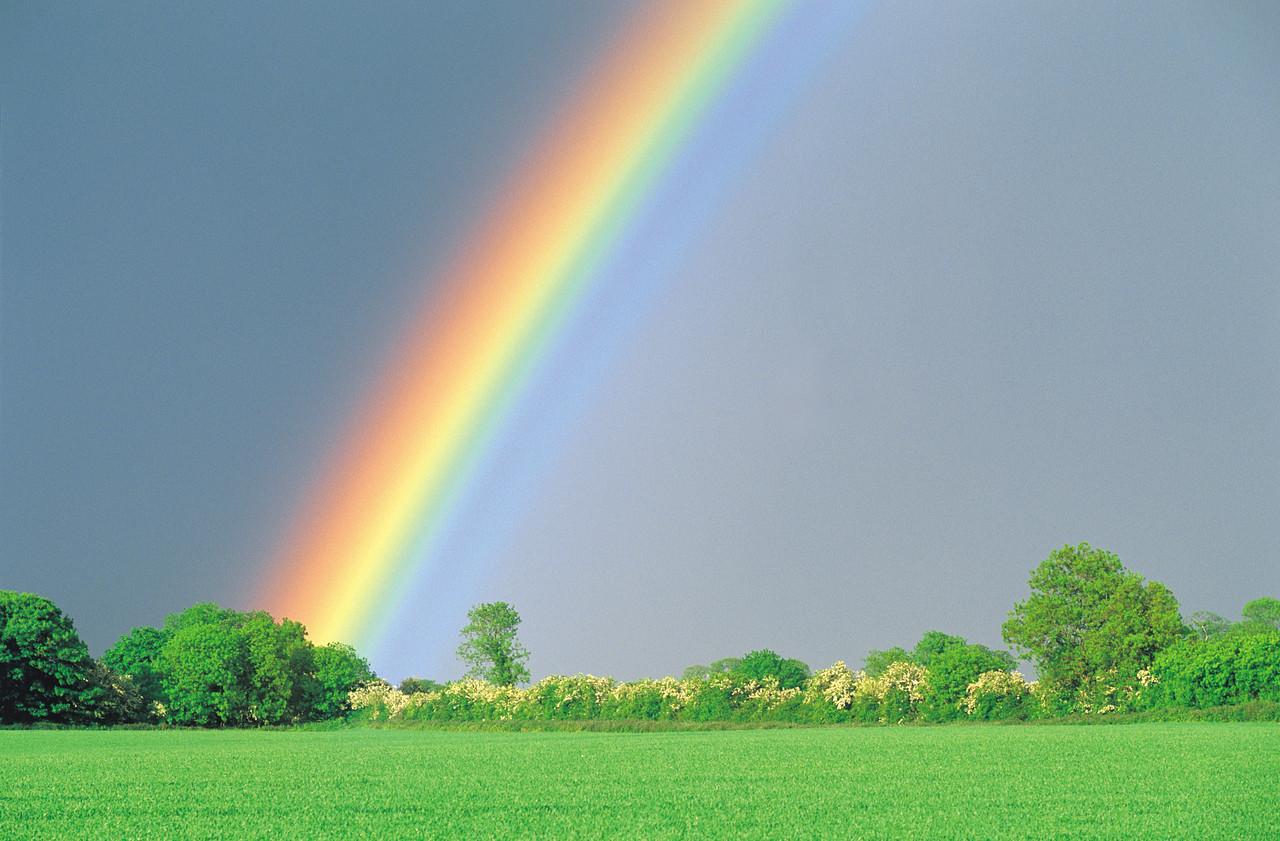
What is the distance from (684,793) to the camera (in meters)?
21.3

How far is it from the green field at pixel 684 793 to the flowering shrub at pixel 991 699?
27078 mm

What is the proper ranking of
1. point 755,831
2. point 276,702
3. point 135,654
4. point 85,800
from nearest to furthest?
point 755,831 → point 85,800 → point 276,702 → point 135,654

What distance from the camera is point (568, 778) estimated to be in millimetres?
25250

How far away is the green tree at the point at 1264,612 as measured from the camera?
5153 inches

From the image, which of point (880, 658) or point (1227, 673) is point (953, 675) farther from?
point (880, 658)

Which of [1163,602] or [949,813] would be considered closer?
[949,813]

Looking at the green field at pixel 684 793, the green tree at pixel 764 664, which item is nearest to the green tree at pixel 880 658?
the green tree at pixel 764 664

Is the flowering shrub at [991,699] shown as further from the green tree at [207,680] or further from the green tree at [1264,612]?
the green tree at [1264,612]

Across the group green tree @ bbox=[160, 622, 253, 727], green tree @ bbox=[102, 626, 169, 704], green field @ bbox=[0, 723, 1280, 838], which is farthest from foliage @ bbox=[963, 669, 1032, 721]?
green tree @ bbox=[102, 626, 169, 704]

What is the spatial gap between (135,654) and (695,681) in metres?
63.6

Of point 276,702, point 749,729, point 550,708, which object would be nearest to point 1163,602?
point 749,729

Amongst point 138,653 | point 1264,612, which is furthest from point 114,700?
point 1264,612

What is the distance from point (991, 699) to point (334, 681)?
175ft

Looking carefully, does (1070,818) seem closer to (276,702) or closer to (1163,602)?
(1163,602)
